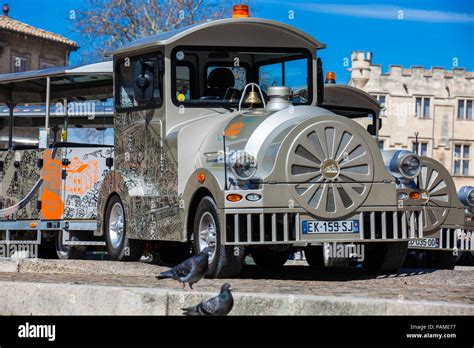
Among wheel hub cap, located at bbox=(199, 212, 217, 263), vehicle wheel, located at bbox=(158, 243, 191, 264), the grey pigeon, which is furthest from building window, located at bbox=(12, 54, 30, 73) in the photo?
the grey pigeon

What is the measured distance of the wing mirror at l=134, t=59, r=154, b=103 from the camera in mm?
16219

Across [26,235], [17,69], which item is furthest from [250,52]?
[17,69]

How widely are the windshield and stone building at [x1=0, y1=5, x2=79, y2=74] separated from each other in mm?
54158

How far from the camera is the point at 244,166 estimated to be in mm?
14078

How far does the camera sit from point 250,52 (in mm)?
16375

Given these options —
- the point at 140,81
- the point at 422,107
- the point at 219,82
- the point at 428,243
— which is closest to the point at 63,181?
the point at 140,81

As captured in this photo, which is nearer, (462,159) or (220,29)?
(220,29)

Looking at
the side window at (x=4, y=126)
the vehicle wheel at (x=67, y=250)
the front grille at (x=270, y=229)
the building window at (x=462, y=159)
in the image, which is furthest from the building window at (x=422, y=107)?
the front grille at (x=270, y=229)

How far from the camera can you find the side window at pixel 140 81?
637 inches

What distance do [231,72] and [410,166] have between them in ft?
8.53

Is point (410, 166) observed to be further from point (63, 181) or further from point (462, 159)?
point (462, 159)

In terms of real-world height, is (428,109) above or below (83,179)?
above

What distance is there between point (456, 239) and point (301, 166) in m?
3.55

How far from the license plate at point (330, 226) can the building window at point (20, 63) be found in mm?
59478
